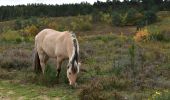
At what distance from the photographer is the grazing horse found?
11.0m

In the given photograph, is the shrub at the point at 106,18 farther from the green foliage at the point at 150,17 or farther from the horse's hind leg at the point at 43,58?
the horse's hind leg at the point at 43,58

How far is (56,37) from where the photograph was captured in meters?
12.6

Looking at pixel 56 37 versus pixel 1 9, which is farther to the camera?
pixel 1 9

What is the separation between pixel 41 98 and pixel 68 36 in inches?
94.1

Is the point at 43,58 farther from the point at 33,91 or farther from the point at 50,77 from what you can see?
the point at 33,91

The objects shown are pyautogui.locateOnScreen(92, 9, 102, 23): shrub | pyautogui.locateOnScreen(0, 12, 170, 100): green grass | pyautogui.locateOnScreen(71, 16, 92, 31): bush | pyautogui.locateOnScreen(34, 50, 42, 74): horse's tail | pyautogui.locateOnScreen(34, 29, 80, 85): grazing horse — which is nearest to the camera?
pyautogui.locateOnScreen(0, 12, 170, 100): green grass

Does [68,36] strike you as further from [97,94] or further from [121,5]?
[121,5]

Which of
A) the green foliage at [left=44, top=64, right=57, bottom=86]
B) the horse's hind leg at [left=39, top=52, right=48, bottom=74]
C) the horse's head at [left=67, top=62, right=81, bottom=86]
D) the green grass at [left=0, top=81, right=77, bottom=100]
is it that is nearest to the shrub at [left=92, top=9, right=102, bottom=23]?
the horse's hind leg at [left=39, top=52, right=48, bottom=74]

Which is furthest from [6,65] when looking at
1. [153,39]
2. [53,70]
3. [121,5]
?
[121,5]

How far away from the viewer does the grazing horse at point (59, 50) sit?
10977 mm

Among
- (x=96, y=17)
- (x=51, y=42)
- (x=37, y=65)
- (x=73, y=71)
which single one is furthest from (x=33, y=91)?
(x=96, y=17)

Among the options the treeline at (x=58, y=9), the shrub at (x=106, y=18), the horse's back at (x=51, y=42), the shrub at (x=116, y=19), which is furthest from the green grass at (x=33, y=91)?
the treeline at (x=58, y=9)

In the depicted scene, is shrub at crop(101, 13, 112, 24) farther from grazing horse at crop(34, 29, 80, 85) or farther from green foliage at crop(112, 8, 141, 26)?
grazing horse at crop(34, 29, 80, 85)

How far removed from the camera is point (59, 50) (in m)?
12.1
